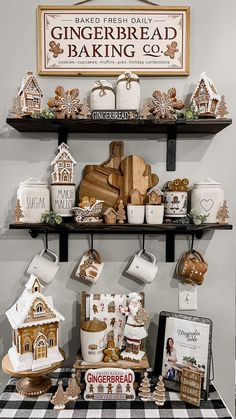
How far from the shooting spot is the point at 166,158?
146cm

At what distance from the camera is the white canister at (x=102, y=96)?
53.2 inches

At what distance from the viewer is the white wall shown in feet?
4.72

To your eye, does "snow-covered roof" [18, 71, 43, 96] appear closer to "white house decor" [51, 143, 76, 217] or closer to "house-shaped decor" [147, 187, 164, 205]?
"white house decor" [51, 143, 76, 217]

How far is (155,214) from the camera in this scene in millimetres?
1330

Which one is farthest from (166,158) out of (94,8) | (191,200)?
(94,8)

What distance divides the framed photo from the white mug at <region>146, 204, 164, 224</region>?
14.2 inches

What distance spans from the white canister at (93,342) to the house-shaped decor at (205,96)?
86cm

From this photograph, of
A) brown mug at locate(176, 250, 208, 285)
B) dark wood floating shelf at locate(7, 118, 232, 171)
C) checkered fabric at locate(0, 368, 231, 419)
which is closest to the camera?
checkered fabric at locate(0, 368, 231, 419)

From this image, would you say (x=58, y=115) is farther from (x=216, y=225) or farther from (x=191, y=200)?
(x=216, y=225)

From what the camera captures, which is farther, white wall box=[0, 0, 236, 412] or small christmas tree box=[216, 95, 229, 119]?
white wall box=[0, 0, 236, 412]

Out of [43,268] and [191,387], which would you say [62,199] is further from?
[191,387]

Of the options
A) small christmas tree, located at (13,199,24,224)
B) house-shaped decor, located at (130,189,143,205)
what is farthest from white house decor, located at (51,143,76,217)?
house-shaped decor, located at (130,189,143,205)

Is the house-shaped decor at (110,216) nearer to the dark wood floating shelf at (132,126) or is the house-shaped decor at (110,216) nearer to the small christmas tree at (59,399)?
the dark wood floating shelf at (132,126)

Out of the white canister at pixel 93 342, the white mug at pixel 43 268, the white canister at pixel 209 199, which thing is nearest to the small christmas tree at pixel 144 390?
the white canister at pixel 93 342
